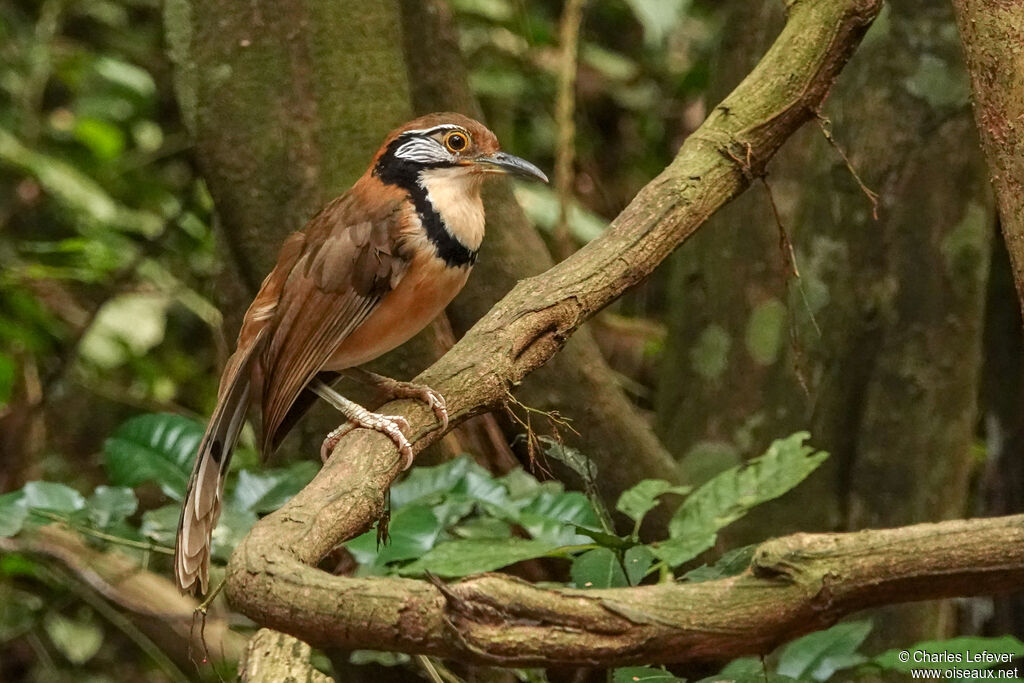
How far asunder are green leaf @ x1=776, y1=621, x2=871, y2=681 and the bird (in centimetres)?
112

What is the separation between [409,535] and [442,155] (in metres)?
1.01

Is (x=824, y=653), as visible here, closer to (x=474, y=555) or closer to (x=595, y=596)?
(x=474, y=555)

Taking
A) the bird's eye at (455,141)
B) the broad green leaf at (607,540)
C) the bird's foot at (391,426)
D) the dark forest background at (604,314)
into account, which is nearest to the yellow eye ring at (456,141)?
the bird's eye at (455,141)

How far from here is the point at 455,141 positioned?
322 cm

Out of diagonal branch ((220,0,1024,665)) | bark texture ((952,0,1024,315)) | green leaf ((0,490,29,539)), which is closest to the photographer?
diagonal branch ((220,0,1024,665))

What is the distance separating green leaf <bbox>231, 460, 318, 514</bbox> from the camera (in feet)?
10.6

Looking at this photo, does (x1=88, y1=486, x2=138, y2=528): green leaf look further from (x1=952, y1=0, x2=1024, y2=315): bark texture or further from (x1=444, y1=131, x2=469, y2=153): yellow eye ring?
(x1=952, y1=0, x2=1024, y2=315): bark texture

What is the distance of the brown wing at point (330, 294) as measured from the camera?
306 centimetres

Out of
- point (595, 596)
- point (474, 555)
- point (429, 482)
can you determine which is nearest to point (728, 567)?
point (474, 555)

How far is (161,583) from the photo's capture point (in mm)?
4406

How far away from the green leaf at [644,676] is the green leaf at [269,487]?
1118 mm

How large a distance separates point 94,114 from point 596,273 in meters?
3.89

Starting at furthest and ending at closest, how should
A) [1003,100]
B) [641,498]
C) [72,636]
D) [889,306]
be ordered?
[72,636] → [889,306] → [641,498] → [1003,100]

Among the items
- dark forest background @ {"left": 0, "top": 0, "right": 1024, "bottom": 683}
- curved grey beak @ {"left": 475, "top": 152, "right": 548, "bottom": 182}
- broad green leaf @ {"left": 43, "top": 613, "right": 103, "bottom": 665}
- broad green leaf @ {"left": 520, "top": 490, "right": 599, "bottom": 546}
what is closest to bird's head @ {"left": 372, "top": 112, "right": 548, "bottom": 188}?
curved grey beak @ {"left": 475, "top": 152, "right": 548, "bottom": 182}
